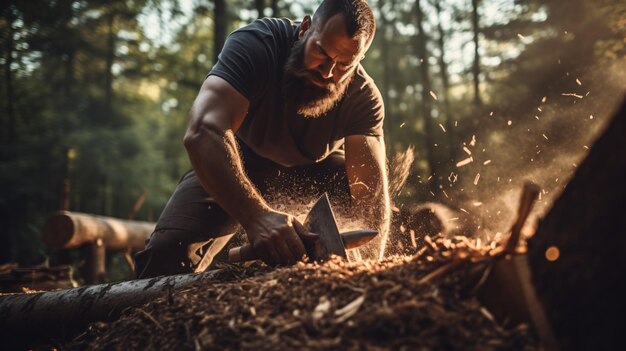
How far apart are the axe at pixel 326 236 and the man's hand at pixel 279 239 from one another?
51mm

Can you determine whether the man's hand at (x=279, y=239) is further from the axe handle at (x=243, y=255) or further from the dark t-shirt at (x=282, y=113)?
the dark t-shirt at (x=282, y=113)

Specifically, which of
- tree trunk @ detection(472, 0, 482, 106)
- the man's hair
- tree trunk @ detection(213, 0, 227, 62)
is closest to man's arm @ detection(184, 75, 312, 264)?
the man's hair

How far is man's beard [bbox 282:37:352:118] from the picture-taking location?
3.24m

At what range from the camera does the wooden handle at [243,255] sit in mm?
2518

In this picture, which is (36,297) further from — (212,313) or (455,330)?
(455,330)

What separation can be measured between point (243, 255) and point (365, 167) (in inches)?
57.9

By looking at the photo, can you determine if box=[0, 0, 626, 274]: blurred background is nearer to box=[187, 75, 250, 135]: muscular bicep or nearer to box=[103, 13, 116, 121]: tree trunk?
box=[103, 13, 116, 121]: tree trunk

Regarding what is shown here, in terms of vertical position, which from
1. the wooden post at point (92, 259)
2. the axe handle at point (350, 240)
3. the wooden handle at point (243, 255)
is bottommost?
the wooden post at point (92, 259)

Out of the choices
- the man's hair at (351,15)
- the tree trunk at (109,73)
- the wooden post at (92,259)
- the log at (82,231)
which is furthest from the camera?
the tree trunk at (109,73)

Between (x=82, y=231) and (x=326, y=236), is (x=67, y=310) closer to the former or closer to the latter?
(x=326, y=236)

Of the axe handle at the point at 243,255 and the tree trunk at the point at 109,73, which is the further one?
the tree trunk at the point at 109,73

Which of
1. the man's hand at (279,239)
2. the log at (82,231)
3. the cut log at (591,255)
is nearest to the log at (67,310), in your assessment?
the man's hand at (279,239)

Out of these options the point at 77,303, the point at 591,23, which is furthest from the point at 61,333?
the point at 591,23

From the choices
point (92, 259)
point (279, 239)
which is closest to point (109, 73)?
point (92, 259)
